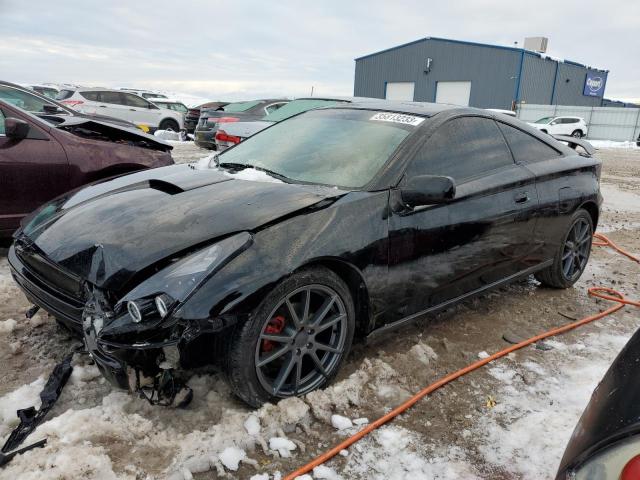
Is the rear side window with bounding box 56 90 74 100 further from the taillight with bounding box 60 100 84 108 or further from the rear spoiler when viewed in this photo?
the rear spoiler

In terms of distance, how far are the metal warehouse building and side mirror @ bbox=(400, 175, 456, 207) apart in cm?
3279

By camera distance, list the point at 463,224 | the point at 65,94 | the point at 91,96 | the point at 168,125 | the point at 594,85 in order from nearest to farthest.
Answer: the point at 463,224, the point at 65,94, the point at 91,96, the point at 168,125, the point at 594,85

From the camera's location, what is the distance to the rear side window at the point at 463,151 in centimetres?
308

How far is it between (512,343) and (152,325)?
244cm

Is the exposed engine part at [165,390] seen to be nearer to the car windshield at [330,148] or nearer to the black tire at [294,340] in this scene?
the black tire at [294,340]

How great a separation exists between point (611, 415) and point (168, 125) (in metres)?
18.3

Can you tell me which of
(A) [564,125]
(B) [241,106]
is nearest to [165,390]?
(B) [241,106]

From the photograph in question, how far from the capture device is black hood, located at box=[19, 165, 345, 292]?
2.29m

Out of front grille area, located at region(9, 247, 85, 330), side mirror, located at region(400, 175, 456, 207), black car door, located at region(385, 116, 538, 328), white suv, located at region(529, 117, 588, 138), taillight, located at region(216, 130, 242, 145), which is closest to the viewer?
front grille area, located at region(9, 247, 85, 330)

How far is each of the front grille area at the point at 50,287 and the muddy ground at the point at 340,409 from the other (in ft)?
1.35

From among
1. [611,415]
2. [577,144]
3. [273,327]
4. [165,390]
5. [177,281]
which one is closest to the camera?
[611,415]

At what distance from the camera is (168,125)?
707 inches

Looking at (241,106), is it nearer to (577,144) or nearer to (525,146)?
(577,144)

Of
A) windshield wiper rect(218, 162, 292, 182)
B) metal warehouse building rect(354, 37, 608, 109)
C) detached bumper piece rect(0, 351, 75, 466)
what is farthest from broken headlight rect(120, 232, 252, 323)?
metal warehouse building rect(354, 37, 608, 109)
